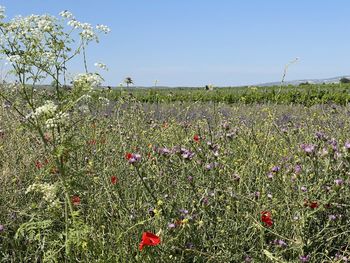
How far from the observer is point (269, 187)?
3686 mm

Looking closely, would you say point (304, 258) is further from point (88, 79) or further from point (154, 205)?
point (88, 79)

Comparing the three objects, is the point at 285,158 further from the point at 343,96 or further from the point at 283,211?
the point at 343,96

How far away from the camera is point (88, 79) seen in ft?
10.1

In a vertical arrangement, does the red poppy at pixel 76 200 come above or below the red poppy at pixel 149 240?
below

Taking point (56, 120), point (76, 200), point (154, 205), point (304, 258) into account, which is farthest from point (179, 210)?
point (56, 120)

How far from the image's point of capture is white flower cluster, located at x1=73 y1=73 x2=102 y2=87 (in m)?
3.10

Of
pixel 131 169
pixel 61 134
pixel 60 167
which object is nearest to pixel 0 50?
pixel 61 134

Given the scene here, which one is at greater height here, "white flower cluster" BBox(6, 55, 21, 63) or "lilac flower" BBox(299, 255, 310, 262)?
"white flower cluster" BBox(6, 55, 21, 63)

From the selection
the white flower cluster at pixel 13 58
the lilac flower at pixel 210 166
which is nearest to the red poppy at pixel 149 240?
the lilac flower at pixel 210 166

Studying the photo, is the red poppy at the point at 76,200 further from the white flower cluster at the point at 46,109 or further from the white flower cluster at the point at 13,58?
the white flower cluster at the point at 13,58

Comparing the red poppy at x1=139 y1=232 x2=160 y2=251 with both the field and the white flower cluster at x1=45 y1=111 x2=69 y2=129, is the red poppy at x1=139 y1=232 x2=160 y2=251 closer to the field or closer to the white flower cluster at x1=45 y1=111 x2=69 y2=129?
the field

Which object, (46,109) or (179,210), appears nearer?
(46,109)

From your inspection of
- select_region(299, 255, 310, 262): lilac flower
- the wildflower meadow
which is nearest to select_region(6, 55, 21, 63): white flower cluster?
the wildflower meadow

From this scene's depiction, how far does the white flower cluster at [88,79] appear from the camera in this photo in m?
3.10
